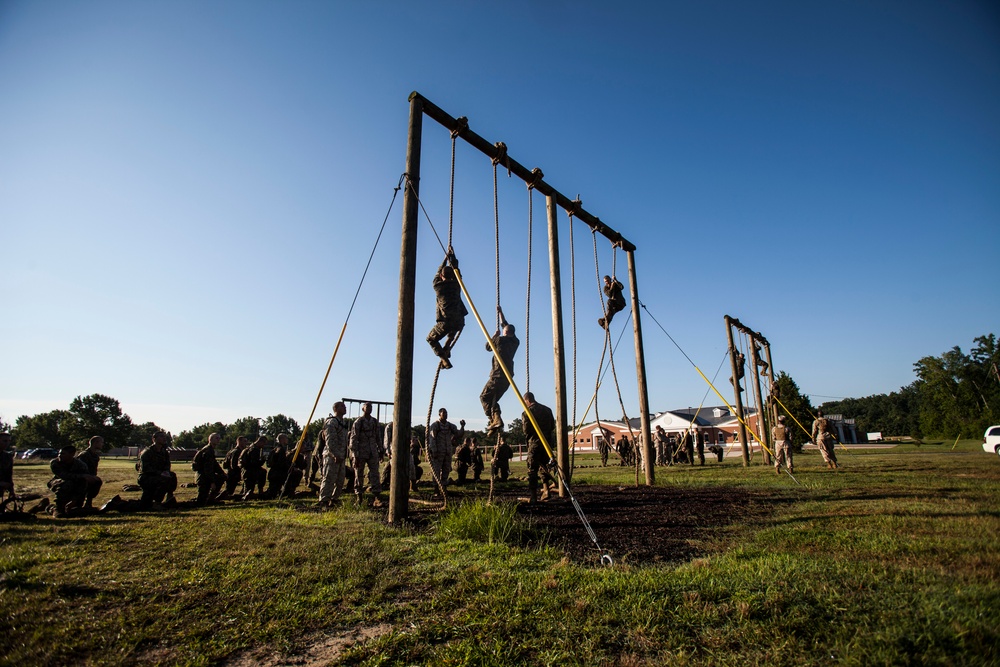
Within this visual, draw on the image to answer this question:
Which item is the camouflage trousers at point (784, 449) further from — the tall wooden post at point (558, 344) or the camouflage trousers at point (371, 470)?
the camouflage trousers at point (371, 470)

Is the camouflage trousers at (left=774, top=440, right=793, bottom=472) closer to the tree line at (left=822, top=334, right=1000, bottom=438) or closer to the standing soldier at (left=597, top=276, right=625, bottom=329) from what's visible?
the standing soldier at (left=597, top=276, right=625, bottom=329)

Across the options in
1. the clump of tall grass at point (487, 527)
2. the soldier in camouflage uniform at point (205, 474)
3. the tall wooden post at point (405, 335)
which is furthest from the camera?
the soldier in camouflage uniform at point (205, 474)

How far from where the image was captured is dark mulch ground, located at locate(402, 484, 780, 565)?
14.0 ft

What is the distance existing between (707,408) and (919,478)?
68.6 m

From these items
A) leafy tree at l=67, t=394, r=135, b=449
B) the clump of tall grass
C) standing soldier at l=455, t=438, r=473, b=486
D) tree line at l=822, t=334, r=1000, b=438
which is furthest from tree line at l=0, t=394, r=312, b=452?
tree line at l=822, t=334, r=1000, b=438

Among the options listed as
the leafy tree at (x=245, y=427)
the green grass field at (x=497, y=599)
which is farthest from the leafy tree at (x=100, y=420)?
the green grass field at (x=497, y=599)

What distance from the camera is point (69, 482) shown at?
7.71m

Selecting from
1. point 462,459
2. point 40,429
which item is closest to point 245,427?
point 40,429

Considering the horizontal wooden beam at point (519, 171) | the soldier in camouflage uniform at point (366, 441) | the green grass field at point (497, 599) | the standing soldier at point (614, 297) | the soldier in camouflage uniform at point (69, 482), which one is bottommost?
the green grass field at point (497, 599)

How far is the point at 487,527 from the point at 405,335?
2.68 meters

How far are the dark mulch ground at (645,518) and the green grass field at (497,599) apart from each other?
11.3 inches

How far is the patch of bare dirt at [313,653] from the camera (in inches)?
96.6

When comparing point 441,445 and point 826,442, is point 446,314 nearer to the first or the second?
point 441,445

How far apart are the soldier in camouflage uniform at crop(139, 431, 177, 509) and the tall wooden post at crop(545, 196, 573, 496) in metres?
7.35
